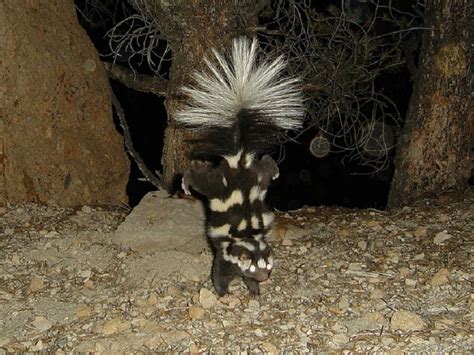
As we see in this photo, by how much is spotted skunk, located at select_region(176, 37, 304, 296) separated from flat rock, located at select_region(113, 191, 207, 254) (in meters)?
0.73

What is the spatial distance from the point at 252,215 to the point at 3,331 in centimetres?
168

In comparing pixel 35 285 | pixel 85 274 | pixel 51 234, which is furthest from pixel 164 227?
pixel 35 285

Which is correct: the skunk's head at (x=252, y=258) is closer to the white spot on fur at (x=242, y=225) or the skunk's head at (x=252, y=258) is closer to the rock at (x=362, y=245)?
the white spot on fur at (x=242, y=225)

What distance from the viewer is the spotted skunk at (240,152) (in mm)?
4484

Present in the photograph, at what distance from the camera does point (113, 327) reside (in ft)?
14.0

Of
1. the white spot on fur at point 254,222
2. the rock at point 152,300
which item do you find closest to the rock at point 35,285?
the rock at point 152,300

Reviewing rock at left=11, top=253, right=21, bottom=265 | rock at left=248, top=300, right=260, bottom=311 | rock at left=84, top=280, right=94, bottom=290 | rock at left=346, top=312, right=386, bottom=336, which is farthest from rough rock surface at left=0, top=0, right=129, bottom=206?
rock at left=346, top=312, right=386, bottom=336

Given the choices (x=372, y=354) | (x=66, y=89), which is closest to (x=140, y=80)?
(x=66, y=89)

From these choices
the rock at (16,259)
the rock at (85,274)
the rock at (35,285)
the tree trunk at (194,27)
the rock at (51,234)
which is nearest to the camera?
the rock at (35,285)

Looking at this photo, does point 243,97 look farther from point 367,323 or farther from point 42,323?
point 42,323

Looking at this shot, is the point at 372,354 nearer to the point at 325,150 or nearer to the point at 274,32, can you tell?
the point at 274,32

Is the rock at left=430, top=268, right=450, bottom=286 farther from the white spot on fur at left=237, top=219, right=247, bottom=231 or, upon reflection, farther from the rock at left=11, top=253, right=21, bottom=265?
the rock at left=11, top=253, right=21, bottom=265

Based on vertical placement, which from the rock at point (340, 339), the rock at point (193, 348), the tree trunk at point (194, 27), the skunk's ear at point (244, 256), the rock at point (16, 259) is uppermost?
the tree trunk at point (194, 27)

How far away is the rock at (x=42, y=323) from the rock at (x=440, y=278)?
97.1 inches
